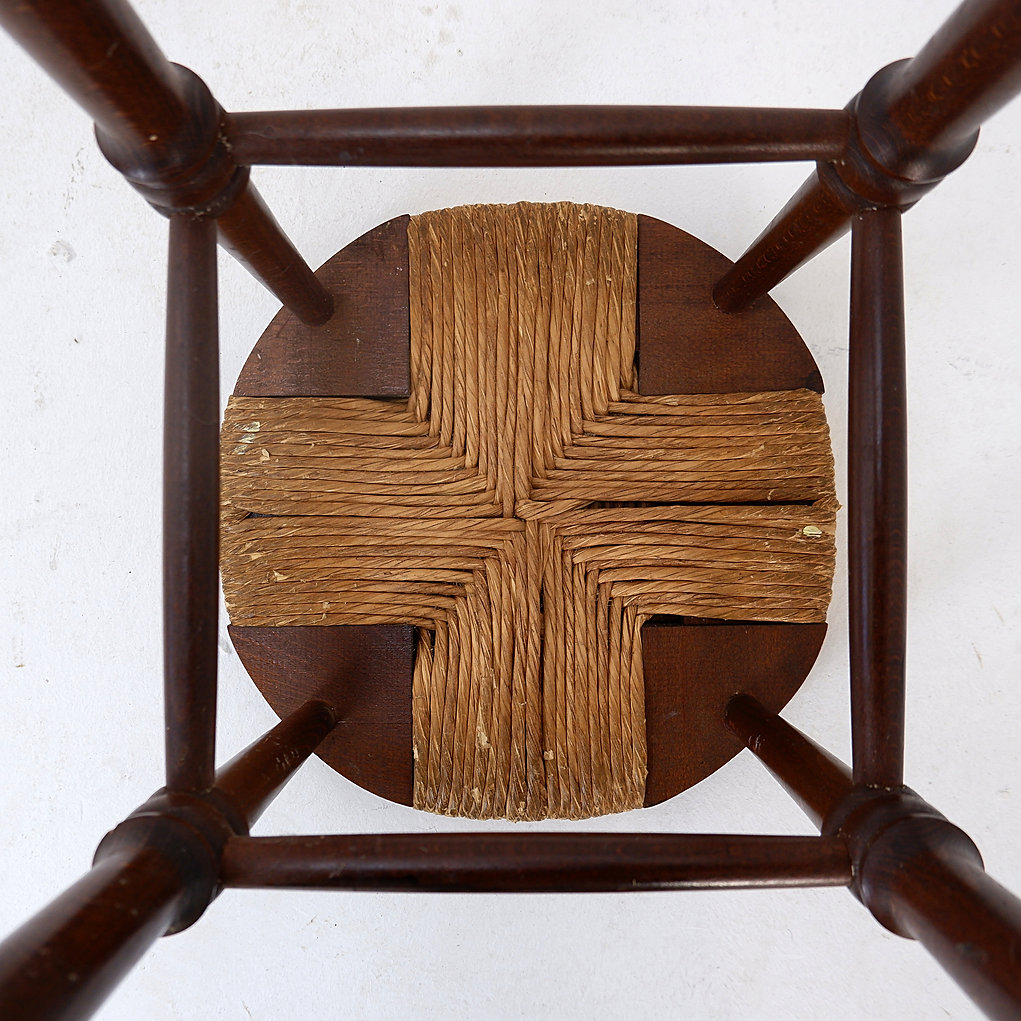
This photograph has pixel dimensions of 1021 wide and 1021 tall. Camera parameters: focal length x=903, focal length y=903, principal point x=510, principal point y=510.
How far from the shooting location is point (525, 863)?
1.37 ft

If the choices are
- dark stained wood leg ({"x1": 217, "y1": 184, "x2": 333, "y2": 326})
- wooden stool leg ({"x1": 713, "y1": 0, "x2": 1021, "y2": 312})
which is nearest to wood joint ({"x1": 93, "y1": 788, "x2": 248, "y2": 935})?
dark stained wood leg ({"x1": 217, "y1": 184, "x2": 333, "y2": 326})

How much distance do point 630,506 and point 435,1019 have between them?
1.69 ft

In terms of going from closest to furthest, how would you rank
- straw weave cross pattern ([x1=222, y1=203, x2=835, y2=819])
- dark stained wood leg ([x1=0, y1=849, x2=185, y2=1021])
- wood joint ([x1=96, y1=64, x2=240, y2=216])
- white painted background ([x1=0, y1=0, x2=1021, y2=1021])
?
dark stained wood leg ([x1=0, y1=849, x2=185, y2=1021])
wood joint ([x1=96, y1=64, x2=240, y2=216])
straw weave cross pattern ([x1=222, y1=203, x2=835, y2=819])
white painted background ([x1=0, y1=0, x2=1021, y2=1021])

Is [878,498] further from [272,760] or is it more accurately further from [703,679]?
[272,760]

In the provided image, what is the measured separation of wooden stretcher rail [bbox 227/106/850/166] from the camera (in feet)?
1.53

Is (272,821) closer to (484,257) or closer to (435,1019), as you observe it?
(435,1019)

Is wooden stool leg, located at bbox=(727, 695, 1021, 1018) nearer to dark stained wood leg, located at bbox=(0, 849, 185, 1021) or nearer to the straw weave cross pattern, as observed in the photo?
the straw weave cross pattern

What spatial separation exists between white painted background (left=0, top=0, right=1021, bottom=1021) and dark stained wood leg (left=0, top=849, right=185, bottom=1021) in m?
0.45

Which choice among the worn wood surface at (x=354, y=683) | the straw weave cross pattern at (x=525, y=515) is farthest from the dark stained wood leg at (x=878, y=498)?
the worn wood surface at (x=354, y=683)

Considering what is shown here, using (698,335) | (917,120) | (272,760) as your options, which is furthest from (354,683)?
(917,120)

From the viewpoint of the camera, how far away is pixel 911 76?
1.38ft

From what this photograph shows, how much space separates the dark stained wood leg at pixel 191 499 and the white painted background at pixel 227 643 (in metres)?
0.35

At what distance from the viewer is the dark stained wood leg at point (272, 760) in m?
0.48

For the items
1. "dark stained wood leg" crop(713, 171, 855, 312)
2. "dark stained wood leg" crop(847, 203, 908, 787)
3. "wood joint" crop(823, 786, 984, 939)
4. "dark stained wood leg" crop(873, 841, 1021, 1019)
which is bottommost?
"dark stained wood leg" crop(873, 841, 1021, 1019)
